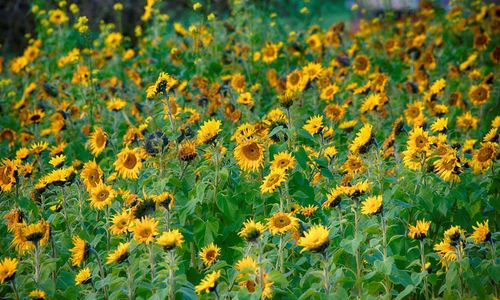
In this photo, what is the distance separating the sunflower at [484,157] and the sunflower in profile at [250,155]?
1082 millimetres

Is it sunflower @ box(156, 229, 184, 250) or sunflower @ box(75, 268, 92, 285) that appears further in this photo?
sunflower @ box(75, 268, 92, 285)

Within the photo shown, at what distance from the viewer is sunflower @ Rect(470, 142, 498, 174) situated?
3.92m

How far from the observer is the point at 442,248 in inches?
131

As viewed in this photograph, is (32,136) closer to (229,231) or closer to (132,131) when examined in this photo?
(132,131)

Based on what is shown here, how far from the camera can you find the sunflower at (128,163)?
401cm

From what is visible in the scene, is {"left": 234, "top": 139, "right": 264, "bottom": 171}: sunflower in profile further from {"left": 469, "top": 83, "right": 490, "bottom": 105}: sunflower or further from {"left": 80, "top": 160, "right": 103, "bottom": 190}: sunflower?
{"left": 469, "top": 83, "right": 490, "bottom": 105}: sunflower

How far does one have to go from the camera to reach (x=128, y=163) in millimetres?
4051

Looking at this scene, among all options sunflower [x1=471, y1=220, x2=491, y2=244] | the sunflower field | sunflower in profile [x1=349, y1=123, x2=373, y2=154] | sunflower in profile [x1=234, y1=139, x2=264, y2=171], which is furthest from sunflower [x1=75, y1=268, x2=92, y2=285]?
sunflower [x1=471, y1=220, x2=491, y2=244]

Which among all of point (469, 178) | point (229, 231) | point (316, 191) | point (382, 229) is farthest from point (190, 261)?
point (469, 178)

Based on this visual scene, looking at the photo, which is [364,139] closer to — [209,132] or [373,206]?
[373,206]

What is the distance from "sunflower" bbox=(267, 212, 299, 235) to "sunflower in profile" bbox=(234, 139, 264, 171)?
1.84ft

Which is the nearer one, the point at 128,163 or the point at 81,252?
the point at 81,252

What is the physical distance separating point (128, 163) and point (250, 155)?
658 millimetres

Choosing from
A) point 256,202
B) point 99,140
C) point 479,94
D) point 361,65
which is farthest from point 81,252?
point 361,65
